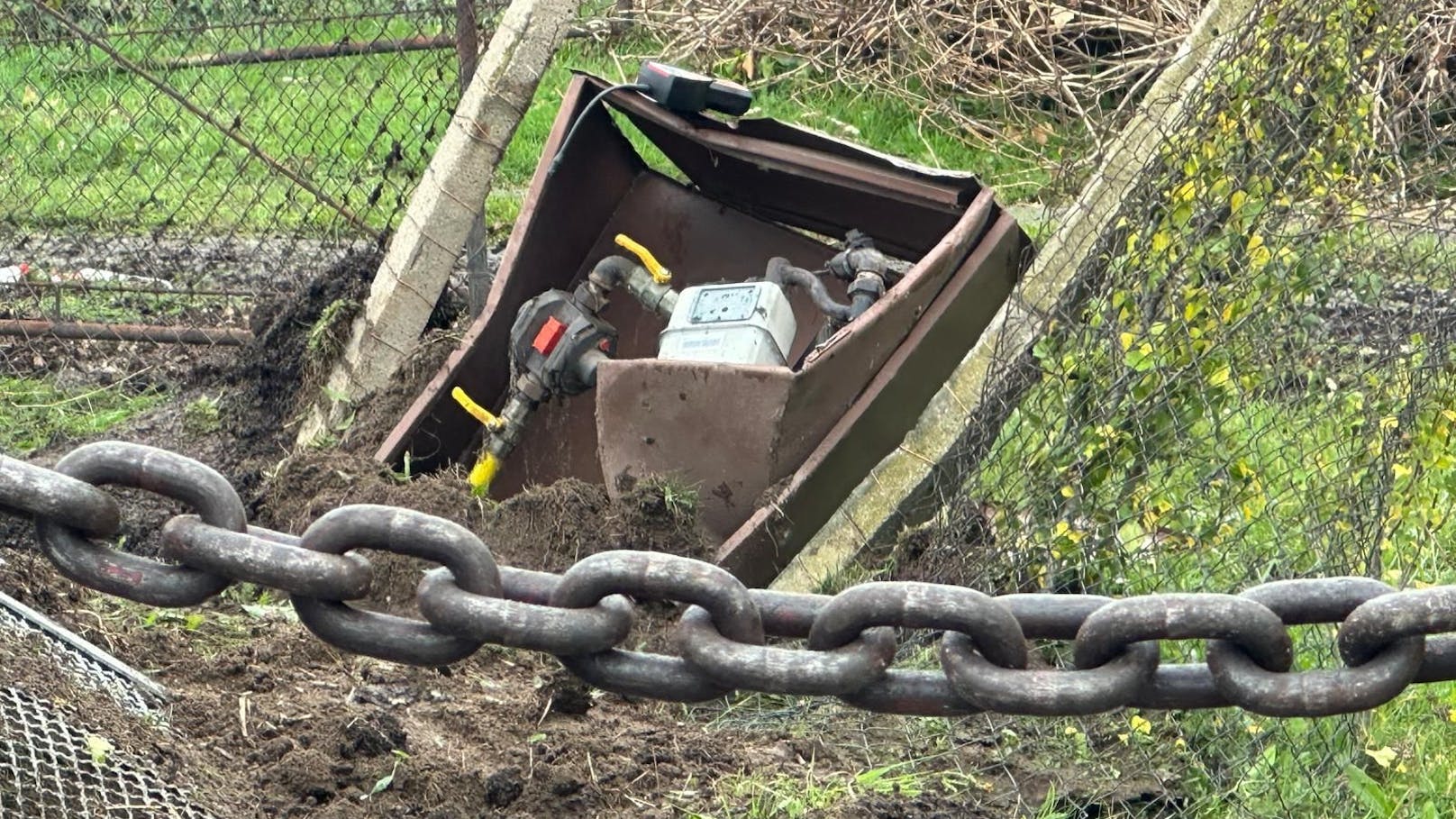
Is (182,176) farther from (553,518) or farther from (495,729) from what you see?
(495,729)

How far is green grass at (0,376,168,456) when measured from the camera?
559 cm

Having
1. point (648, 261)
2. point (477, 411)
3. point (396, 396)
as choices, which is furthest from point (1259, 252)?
point (396, 396)

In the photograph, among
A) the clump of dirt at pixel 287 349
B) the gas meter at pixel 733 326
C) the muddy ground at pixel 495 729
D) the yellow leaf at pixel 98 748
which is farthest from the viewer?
the clump of dirt at pixel 287 349

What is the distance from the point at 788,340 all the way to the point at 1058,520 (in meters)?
1.15

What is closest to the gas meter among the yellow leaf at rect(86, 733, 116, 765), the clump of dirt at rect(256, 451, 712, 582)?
the clump of dirt at rect(256, 451, 712, 582)

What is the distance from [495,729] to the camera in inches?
142

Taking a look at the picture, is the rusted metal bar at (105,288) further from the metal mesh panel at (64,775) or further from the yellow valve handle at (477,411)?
the metal mesh panel at (64,775)

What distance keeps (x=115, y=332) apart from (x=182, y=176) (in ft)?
6.97

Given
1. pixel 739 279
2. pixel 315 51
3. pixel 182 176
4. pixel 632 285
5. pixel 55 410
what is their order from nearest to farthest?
pixel 632 285 → pixel 739 279 → pixel 55 410 → pixel 315 51 → pixel 182 176

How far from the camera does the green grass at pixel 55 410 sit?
5594mm

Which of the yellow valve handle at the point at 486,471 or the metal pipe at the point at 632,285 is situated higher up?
the metal pipe at the point at 632,285

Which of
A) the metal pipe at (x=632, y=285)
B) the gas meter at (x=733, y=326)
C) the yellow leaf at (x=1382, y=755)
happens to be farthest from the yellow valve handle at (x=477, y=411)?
the yellow leaf at (x=1382, y=755)

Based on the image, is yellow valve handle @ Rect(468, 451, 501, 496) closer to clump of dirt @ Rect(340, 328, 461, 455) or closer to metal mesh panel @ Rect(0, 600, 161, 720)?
clump of dirt @ Rect(340, 328, 461, 455)

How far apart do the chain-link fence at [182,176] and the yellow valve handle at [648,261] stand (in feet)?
3.56
